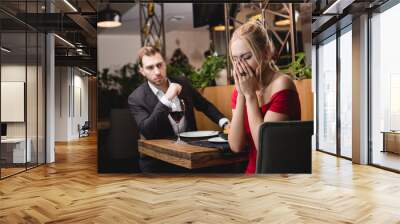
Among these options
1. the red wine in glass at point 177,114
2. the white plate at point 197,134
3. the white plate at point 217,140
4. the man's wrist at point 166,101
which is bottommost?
the white plate at point 217,140

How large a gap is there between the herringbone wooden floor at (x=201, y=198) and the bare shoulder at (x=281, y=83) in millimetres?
1243

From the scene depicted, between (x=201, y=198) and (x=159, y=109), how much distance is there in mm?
1484

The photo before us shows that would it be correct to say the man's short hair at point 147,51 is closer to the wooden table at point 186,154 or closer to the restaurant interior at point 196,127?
the restaurant interior at point 196,127

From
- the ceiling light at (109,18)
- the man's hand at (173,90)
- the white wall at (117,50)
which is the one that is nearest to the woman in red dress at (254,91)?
the man's hand at (173,90)

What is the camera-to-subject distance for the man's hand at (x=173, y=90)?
5.30 meters

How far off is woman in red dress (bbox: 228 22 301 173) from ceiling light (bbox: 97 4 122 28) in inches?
62.4

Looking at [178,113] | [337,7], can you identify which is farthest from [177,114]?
[337,7]

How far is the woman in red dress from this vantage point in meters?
5.07

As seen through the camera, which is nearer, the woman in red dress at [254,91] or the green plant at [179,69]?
the woman in red dress at [254,91]

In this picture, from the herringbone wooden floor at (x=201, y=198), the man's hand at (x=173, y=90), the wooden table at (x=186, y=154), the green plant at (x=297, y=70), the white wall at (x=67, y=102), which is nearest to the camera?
the herringbone wooden floor at (x=201, y=198)

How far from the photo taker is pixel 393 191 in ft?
15.1

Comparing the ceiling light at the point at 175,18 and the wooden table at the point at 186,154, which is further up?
the ceiling light at the point at 175,18

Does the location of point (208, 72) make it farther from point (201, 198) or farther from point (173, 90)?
point (201, 198)

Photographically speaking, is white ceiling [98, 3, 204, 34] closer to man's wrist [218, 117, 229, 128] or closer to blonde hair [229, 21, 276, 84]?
blonde hair [229, 21, 276, 84]
